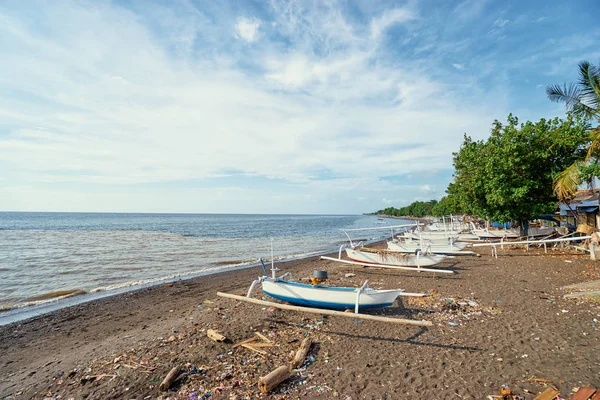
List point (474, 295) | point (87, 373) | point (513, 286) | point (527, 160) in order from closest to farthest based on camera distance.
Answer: point (87, 373) → point (474, 295) → point (513, 286) → point (527, 160)

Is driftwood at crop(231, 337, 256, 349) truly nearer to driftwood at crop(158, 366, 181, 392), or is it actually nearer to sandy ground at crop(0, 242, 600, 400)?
sandy ground at crop(0, 242, 600, 400)

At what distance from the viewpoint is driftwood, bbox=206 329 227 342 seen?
7.14 m

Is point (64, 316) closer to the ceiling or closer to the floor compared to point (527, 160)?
closer to the floor

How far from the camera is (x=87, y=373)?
20.6ft

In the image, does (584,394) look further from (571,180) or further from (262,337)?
(571,180)

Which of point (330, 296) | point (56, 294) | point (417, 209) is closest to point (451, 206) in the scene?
point (330, 296)

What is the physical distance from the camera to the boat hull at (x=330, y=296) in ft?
28.3

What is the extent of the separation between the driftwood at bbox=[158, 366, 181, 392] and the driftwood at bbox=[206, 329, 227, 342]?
1300 millimetres

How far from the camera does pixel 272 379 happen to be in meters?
5.28

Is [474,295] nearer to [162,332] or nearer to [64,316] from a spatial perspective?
[162,332]

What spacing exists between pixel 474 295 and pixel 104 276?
1911cm

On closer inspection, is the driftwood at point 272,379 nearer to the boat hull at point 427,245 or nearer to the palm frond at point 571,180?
the boat hull at point 427,245

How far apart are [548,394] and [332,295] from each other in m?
5.12

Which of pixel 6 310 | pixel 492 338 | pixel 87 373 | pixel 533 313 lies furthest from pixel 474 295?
pixel 6 310
